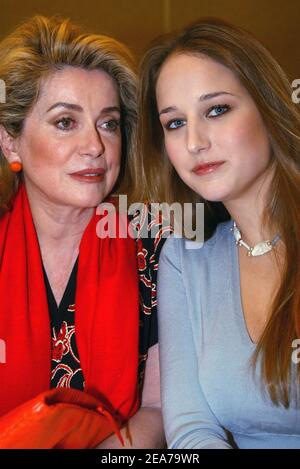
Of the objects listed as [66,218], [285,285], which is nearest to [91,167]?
[66,218]

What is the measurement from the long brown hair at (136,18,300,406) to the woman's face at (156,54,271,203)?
24 millimetres

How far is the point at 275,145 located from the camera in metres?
1.29

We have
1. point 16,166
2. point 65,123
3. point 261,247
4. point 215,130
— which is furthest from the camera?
point 16,166

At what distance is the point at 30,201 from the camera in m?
1.61

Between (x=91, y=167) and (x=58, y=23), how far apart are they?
381 mm

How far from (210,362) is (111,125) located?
61cm

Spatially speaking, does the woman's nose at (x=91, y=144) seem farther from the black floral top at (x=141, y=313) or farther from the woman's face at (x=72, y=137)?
the black floral top at (x=141, y=313)

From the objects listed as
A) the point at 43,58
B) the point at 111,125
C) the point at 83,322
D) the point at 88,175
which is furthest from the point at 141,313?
the point at 43,58

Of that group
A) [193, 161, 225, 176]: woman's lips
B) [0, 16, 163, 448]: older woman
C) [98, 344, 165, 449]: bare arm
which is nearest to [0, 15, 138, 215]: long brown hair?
[0, 16, 163, 448]: older woman

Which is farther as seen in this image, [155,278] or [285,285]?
[155,278]

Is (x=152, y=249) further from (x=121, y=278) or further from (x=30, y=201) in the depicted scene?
(x=30, y=201)

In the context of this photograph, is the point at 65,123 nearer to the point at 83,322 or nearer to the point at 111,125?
the point at 111,125
